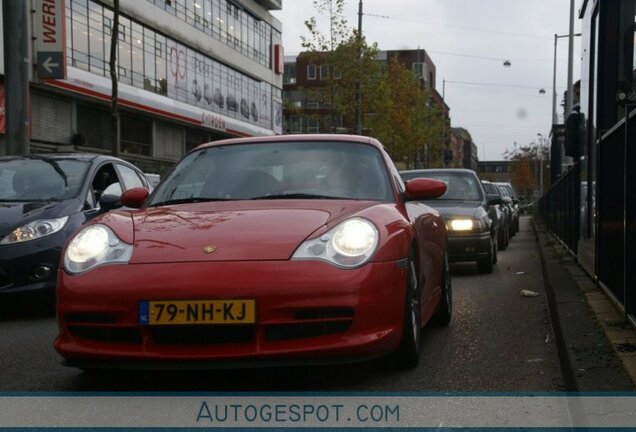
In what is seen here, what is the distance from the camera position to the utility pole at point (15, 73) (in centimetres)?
1274

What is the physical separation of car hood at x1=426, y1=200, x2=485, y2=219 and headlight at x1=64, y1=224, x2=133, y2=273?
6667 millimetres

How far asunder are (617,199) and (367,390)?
110 inches

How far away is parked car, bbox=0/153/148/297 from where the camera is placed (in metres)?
6.39

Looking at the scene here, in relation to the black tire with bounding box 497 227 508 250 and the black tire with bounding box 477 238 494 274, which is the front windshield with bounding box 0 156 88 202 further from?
the black tire with bounding box 497 227 508 250

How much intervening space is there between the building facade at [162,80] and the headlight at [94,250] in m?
21.4

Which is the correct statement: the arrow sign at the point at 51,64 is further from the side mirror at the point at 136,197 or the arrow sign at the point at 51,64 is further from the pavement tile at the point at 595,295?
the pavement tile at the point at 595,295

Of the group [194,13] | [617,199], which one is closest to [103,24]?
[194,13]

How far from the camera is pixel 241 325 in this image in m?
3.63

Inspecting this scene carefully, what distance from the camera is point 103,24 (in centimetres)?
2898

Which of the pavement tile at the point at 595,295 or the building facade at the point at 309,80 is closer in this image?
the pavement tile at the point at 595,295

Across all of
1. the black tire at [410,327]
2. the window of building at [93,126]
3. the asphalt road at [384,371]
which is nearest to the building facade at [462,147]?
the window of building at [93,126]

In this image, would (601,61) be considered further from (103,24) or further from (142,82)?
(142,82)

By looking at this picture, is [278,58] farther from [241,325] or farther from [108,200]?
[241,325]

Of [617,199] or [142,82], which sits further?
[142,82]
